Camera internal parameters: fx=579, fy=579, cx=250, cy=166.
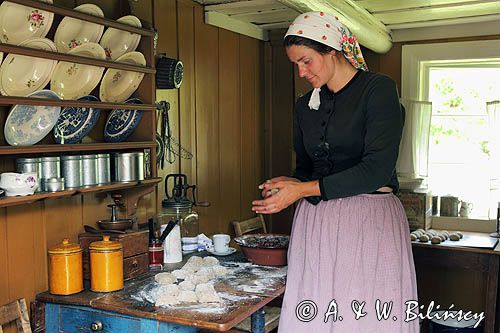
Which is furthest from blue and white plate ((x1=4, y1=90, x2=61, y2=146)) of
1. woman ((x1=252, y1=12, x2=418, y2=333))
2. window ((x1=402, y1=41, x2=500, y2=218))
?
window ((x1=402, y1=41, x2=500, y2=218))

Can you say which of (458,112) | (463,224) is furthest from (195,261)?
(458,112)

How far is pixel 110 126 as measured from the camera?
7.52 ft

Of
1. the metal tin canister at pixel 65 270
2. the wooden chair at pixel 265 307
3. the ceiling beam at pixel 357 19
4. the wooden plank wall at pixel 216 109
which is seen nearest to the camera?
the metal tin canister at pixel 65 270

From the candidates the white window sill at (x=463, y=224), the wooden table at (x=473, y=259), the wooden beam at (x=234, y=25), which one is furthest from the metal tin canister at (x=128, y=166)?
the white window sill at (x=463, y=224)

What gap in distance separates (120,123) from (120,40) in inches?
12.7

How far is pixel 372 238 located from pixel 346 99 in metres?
0.45

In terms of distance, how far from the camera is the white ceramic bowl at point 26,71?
1778mm

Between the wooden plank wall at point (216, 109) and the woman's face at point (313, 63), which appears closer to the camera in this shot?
the woman's face at point (313, 63)

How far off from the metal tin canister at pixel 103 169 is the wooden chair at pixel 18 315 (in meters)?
0.49

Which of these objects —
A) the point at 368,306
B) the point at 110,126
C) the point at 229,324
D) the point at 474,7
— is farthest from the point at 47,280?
the point at 474,7

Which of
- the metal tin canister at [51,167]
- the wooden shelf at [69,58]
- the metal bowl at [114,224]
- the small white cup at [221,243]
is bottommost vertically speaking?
the small white cup at [221,243]

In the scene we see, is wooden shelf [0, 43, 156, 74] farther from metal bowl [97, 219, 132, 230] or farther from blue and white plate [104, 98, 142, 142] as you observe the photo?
metal bowl [97, 219, 132, 230]

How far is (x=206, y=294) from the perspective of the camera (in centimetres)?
188

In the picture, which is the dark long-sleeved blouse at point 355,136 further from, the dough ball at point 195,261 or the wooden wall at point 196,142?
the wooden wall at point 196,142
